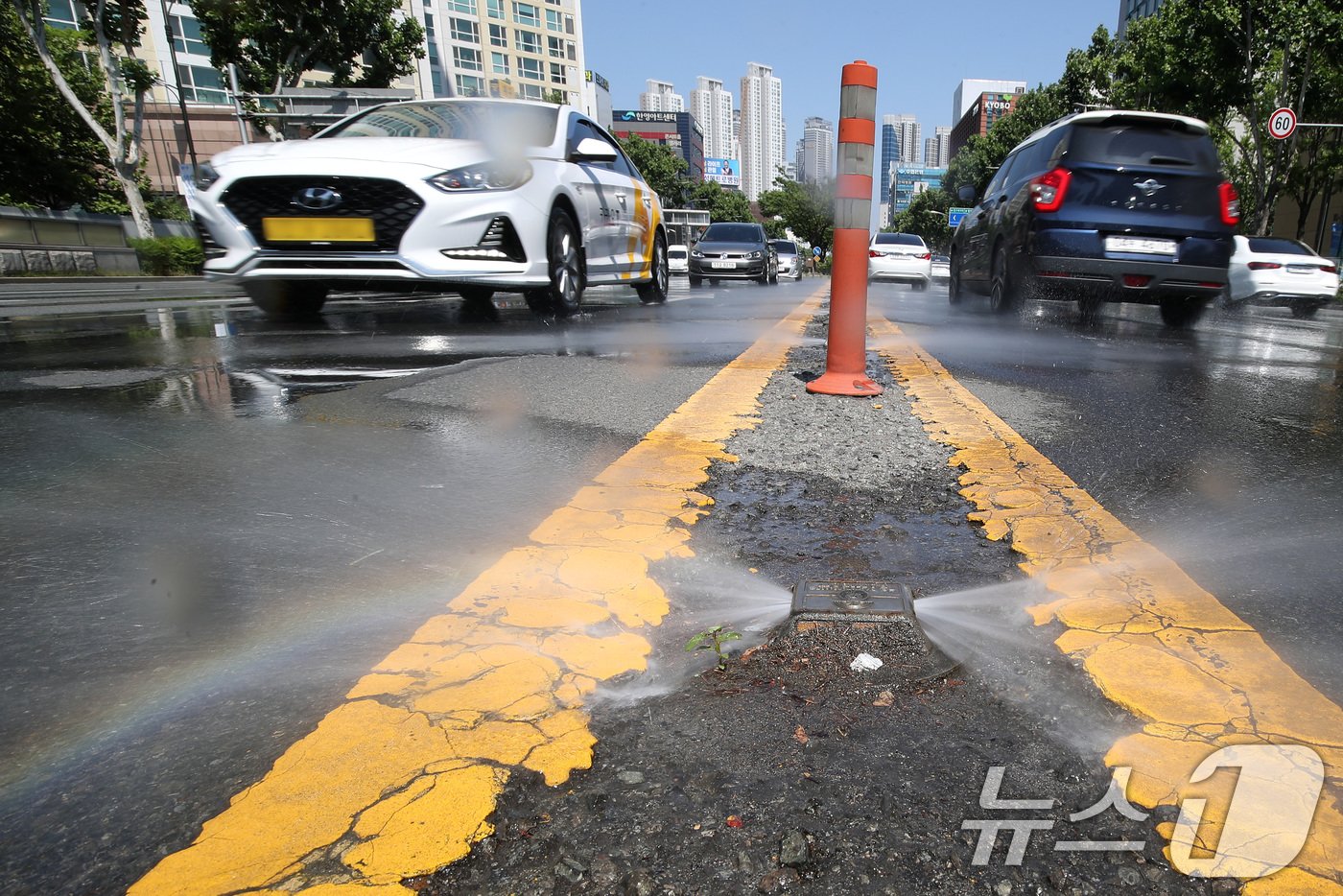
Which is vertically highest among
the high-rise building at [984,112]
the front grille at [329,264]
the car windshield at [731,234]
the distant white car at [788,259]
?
the high-rise building at [984,112]

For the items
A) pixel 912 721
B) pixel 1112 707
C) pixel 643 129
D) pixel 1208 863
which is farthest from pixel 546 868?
pixel 643 129

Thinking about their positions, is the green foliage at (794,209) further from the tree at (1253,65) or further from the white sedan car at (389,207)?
the white sedan car at (389,207)

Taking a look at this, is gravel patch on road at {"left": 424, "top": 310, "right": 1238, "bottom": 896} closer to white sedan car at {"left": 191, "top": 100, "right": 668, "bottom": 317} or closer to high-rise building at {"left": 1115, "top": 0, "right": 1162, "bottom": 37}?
white sedan car at {"left": 191, "top": 100, "right": 668, "bottom": 317}

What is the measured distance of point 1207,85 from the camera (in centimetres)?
1978

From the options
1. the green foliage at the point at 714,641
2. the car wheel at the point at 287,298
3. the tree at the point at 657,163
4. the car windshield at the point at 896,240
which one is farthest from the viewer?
the tree at the point at 657,163

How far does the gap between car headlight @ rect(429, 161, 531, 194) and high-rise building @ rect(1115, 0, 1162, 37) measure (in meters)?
59.4

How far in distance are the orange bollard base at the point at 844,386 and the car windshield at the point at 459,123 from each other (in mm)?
3388

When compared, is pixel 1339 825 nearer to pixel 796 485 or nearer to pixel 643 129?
pixel 796 485

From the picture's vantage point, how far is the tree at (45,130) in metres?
27.2

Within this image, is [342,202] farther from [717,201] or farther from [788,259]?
[717,201]

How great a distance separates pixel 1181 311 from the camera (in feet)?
23.3

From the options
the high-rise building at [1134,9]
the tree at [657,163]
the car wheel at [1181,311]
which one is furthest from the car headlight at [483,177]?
the high-rise building at [1134,9]

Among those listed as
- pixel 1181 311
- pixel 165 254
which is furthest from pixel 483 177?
pixel 165 254

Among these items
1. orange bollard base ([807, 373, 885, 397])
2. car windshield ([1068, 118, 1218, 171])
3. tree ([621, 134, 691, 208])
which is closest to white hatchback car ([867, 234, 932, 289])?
car windshield ([1068, 118, 1218, 171])
